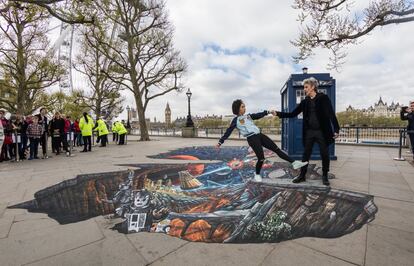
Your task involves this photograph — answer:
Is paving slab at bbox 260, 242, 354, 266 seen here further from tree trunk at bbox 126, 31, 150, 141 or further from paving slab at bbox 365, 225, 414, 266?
tree trunk at bbox 126, 31, 150, 141

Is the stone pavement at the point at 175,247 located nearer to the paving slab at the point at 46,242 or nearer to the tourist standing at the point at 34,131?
the paving slab at the point at 46,242

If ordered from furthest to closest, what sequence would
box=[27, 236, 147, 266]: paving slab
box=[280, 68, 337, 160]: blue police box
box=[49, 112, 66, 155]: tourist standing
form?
box=[49, 112, 66, 155]: tourist standing < box=[280, 68, 337, 160]: blue police box < box=[27, 236, 147, 266]: paving slab

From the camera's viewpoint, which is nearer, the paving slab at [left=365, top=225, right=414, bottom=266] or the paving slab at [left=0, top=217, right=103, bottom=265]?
the paving slab at [left=365, top=225, right=414, bottom=266]

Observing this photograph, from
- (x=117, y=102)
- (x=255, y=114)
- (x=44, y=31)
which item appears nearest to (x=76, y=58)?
(x=44, y=31)

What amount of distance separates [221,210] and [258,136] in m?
1.88

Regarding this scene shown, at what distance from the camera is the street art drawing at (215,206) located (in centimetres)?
257

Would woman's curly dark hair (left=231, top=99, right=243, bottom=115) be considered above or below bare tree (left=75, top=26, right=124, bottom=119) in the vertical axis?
below

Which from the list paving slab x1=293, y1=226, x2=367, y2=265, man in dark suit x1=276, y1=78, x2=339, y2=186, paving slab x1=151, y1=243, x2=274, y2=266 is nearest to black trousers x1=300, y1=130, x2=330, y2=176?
man in dark suit x1=276, y1=78, x2=339, y2=186

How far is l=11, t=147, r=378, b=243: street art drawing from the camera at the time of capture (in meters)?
2.57

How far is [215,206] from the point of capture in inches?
128

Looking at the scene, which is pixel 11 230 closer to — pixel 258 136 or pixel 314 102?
pixel 258 136

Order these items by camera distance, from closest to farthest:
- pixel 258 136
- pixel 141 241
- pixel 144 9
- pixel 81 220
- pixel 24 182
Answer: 1. pixel 141 241
2. pixel 81 220
3. pixel 258 136
4. pixel 24 182
5. pixel 144 9

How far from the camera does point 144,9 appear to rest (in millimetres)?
17062

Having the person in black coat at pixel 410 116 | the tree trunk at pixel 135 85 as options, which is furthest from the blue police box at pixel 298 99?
the tree trunk at pixel 135 85
